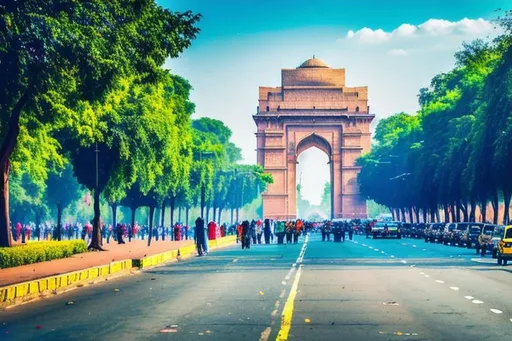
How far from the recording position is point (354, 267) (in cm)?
3281

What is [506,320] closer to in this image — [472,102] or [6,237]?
[6,237]

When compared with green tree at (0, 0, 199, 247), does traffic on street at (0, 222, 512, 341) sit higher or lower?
lower

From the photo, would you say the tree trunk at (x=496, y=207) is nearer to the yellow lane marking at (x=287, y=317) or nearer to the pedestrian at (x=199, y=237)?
the pedestrian at (x=199, y=237)

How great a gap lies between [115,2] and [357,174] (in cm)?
10444

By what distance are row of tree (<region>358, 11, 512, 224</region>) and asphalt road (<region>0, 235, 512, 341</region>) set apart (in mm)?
26363

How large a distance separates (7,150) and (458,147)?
46727 mm

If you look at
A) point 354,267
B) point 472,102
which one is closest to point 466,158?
point 472,102

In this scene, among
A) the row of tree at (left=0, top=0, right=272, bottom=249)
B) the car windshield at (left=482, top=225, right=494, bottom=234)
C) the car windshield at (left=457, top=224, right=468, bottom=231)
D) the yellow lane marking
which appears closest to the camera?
the yellow lane marking

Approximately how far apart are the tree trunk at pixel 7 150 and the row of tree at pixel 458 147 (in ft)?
81.0

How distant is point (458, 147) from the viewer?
74.8 meters

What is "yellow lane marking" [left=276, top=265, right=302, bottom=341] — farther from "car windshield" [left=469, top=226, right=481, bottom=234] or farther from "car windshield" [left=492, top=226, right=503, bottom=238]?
"car windshield" [left=469, top=226, right=481, bottom=234]

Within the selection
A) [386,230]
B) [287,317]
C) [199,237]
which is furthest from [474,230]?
[287,317]

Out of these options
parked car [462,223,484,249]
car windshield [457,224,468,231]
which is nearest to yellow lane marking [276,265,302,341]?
parked car [462,223,484,249]

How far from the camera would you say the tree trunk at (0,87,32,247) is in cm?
3244
